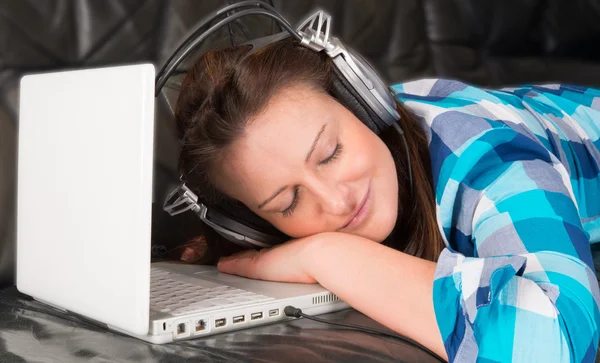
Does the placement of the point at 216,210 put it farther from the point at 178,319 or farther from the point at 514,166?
the point at 514,166

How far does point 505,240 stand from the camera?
0.87 meters

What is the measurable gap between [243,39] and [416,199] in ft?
1.53

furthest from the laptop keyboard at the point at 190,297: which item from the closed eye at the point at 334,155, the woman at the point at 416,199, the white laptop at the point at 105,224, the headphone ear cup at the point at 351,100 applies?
the headphone ear cup at the point at 351,100

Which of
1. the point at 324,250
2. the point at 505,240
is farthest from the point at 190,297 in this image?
the point at 505,240

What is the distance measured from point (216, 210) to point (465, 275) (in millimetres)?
491

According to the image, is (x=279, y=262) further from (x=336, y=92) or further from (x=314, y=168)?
(x=336, y=92)

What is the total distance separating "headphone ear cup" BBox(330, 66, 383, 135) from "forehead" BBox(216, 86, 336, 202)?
2 cm

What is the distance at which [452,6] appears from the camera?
2096 millimetres

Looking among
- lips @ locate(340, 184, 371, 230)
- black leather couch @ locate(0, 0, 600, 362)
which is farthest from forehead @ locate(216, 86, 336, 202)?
black leather couch @ locate(0, 0, 600, 362)

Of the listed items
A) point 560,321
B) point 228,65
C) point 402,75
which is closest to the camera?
point 560,321

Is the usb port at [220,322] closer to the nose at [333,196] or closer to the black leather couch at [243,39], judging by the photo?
the black leather couch at [243,39]

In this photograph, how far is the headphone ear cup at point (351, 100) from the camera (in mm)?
1082

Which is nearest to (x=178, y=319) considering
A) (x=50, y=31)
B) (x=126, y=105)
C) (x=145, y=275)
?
(x=145, y=275)

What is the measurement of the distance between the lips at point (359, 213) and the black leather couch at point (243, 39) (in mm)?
133
